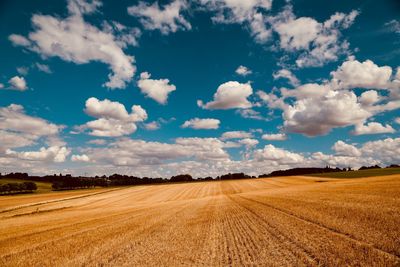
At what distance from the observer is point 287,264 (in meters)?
7.68

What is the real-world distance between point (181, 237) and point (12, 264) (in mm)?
6586

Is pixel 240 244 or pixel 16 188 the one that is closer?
pixel 240 244

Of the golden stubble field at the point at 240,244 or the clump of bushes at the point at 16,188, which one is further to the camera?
the clump of bushes at the point at 16,188

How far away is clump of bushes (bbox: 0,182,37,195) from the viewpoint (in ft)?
351

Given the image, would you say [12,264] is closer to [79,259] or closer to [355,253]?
[79,259]

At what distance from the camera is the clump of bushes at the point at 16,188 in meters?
107

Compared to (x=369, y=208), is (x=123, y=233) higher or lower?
lower

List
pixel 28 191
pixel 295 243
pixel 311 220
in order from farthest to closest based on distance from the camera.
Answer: pixel 28 191, pixel 311 220, pixel 295 243

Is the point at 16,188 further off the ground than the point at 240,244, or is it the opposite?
the point at 16,188

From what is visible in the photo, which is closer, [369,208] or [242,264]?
[242,264]

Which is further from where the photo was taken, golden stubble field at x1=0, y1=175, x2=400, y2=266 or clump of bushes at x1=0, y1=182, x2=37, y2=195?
clump of bushes at x1=0, y1=182, x2=37, y2=195

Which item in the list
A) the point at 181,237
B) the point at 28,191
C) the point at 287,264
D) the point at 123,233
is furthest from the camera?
the point at 28,191

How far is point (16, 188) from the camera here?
109 meters

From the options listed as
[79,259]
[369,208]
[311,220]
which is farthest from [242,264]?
[369,208]
